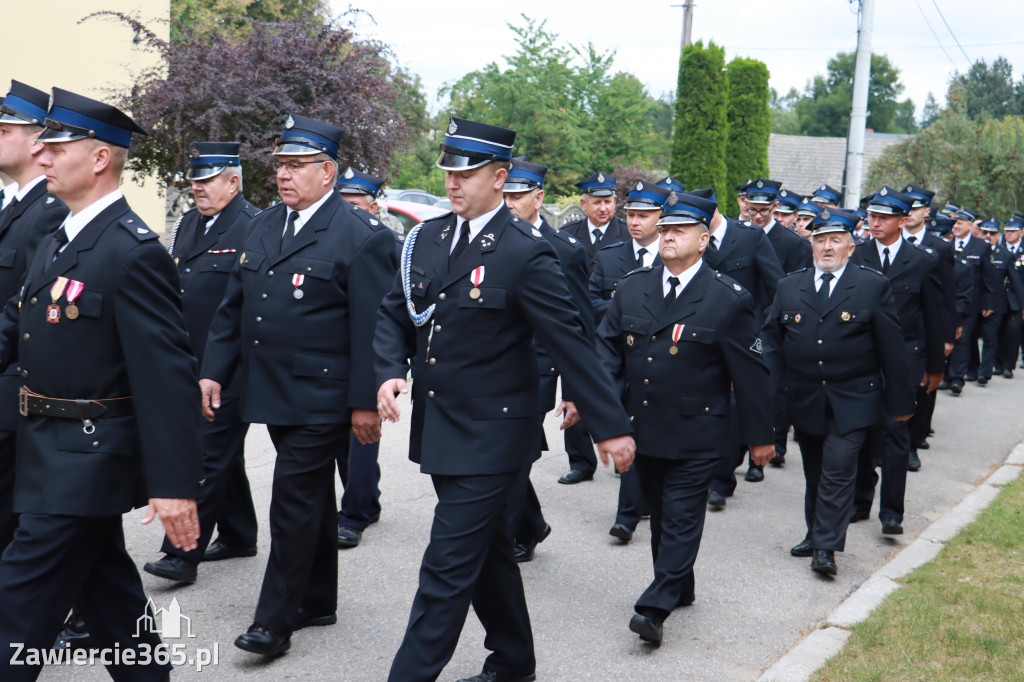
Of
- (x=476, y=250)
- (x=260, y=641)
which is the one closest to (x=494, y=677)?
(x=260, y=641)

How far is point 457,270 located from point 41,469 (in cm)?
170

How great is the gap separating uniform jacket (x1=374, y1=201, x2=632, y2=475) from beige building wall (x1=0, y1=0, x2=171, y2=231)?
15.3 m

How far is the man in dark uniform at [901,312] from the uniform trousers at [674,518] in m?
2.57

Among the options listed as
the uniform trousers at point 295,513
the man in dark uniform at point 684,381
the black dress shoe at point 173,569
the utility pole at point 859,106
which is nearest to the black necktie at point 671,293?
the man in dark uniform at point 684,381

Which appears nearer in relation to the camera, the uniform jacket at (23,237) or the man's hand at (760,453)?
the uniform jacket at (23,237)

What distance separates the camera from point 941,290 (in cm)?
833

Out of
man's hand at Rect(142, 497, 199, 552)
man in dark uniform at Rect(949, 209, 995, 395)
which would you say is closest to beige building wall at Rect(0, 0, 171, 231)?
man in dark uniform at Rect(949, 209, 995, 395)

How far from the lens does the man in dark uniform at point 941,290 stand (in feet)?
28.9

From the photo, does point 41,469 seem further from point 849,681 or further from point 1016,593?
point 1016,593

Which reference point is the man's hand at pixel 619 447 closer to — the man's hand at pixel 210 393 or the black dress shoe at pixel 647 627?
the black dress shoe at pixel 647 627

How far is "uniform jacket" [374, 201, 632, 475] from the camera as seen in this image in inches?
158

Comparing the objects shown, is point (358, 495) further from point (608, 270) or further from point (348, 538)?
point (608, 270)

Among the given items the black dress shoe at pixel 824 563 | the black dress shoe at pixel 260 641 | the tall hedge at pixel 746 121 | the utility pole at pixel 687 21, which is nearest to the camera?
the black dress shoe at pixel 260 641

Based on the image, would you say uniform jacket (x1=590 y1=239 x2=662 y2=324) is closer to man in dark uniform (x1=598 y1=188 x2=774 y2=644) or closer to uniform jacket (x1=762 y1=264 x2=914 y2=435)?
uniform jacket (x1=762 y1=264 x2=914 y2=435)
